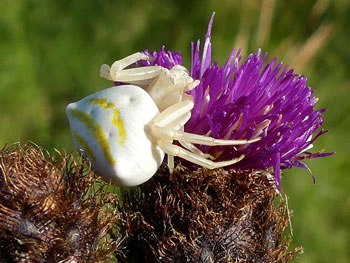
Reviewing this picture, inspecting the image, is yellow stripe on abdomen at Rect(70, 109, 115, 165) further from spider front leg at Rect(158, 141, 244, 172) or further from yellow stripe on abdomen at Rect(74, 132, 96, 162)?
spider front leg at Rect(158, 141, 244, 172)

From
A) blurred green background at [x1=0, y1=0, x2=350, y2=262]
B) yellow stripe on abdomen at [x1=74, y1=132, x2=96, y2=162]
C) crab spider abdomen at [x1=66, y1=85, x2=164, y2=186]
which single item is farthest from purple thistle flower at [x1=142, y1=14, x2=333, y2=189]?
blurred green background at [x1=0, y1=0, x2=350, y2=262]

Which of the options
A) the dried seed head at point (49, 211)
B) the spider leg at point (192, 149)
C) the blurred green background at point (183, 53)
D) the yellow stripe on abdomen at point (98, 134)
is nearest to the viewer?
the dried seed head at point (49, 211)

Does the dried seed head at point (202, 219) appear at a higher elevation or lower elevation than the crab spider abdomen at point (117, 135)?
lower

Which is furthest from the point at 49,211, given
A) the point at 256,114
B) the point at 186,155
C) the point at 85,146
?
the point at 256,114

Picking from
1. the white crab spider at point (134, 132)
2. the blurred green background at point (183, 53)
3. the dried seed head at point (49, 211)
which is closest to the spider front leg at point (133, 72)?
the white crab spider at point (134, 132)

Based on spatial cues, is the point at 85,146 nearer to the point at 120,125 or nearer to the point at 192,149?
the point at 120,125

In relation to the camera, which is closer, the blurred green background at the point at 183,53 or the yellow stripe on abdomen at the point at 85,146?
the yellow stripe on abdomen at the point at 85,146

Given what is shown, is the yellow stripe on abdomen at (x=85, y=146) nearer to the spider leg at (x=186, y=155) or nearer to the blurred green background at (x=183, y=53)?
the spider leg at (x=186, y=155)
